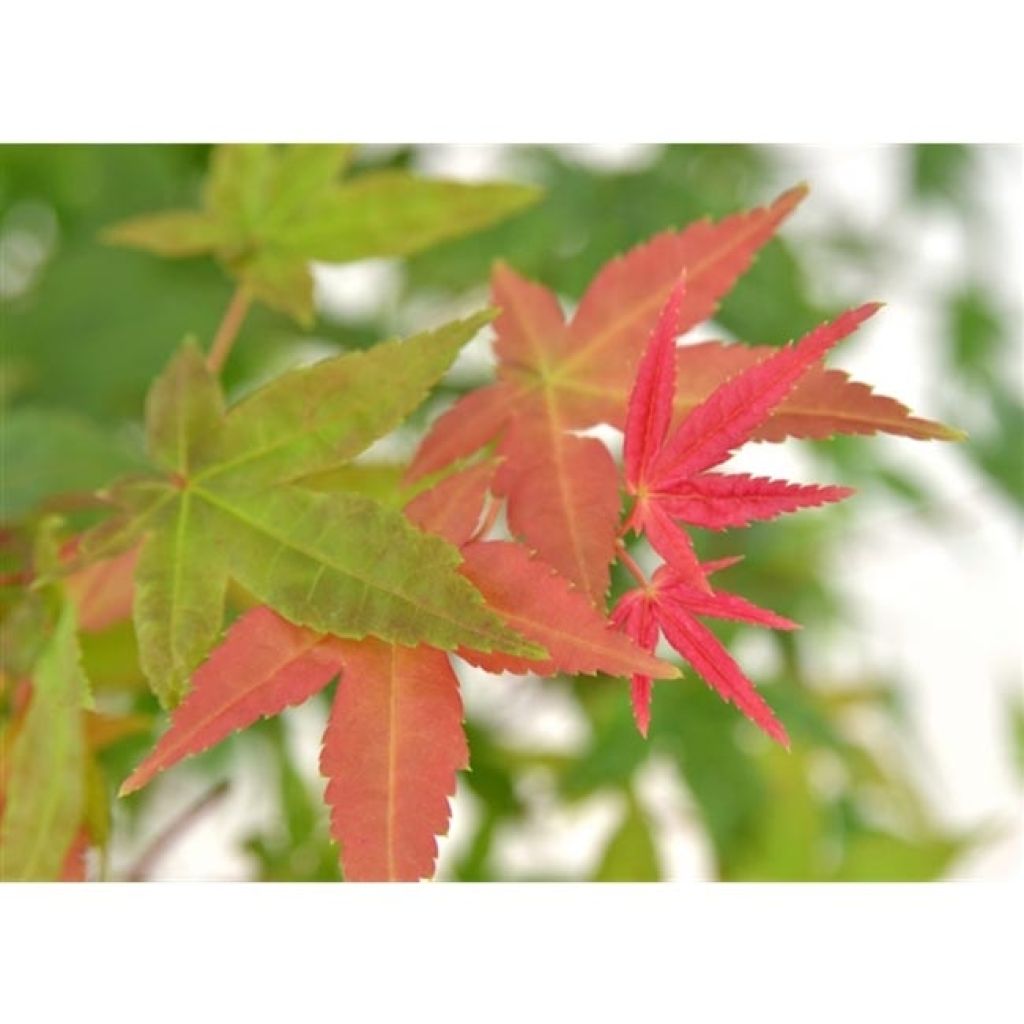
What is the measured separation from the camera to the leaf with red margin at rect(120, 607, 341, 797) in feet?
0.91

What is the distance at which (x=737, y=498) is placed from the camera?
0.28 metres

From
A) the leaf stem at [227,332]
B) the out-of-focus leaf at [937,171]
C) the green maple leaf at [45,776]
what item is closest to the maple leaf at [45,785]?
the green maple leaf at [45,776]

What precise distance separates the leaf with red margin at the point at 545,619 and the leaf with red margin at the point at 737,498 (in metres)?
0.03

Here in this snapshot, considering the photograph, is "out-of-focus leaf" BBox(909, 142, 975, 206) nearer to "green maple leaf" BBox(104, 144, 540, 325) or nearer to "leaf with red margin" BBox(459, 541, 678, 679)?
"green maple leaf" BBox(104, 144, 540, 325)

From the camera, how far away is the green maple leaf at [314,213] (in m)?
0.46

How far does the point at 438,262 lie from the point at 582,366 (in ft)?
1.21

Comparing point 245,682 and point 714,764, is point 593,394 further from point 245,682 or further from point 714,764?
point 714,764

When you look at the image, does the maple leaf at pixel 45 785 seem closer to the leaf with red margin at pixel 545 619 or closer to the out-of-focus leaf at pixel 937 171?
the leaf with red margin at pixel 545 619

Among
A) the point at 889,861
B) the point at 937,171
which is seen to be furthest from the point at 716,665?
the point at 937,171

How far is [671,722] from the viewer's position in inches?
26.5

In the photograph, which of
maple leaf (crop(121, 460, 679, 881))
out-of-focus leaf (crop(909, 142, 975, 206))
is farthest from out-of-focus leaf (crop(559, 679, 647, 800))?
out-of-focus leaf (crop(909, 142, 975, 206))

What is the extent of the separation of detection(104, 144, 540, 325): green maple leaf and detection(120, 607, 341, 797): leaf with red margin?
0.61ft

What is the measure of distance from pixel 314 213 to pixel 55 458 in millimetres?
126

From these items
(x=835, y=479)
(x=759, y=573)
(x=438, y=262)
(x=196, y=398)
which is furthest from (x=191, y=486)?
(x=835, y=479)
